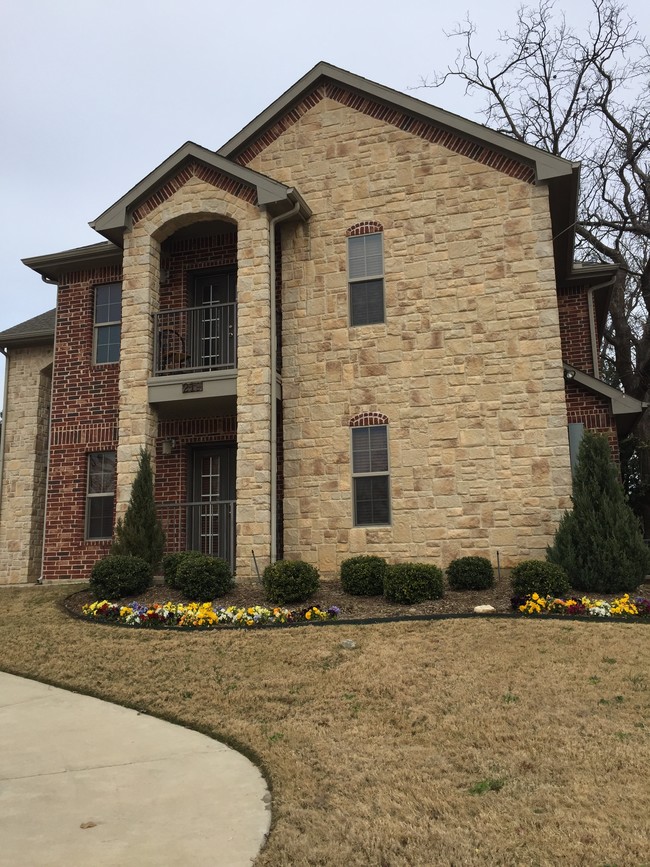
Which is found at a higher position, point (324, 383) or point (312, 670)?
point (324, 383)

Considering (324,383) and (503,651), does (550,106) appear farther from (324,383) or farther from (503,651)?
(503,651)

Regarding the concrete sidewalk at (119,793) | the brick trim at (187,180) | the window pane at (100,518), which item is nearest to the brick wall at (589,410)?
the brick trim at (187,180)

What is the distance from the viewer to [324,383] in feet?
44.7

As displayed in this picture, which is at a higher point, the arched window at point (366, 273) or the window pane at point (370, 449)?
the arched window at point (366, 273)

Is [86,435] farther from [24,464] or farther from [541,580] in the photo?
[541,580]

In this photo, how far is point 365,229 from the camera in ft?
45.5

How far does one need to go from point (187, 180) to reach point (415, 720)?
434 inches

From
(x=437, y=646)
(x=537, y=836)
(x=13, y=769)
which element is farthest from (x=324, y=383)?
(x=537, y=836)

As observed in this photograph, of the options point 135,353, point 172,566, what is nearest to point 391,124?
point 135,353

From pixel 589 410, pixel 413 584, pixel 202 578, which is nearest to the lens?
pixel 413 584

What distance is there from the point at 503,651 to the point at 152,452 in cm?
769

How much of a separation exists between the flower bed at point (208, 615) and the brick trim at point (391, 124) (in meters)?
8.34

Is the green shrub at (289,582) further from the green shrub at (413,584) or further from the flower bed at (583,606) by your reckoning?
the flower bed at (583,606)

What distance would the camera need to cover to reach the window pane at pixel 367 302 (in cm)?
1364
